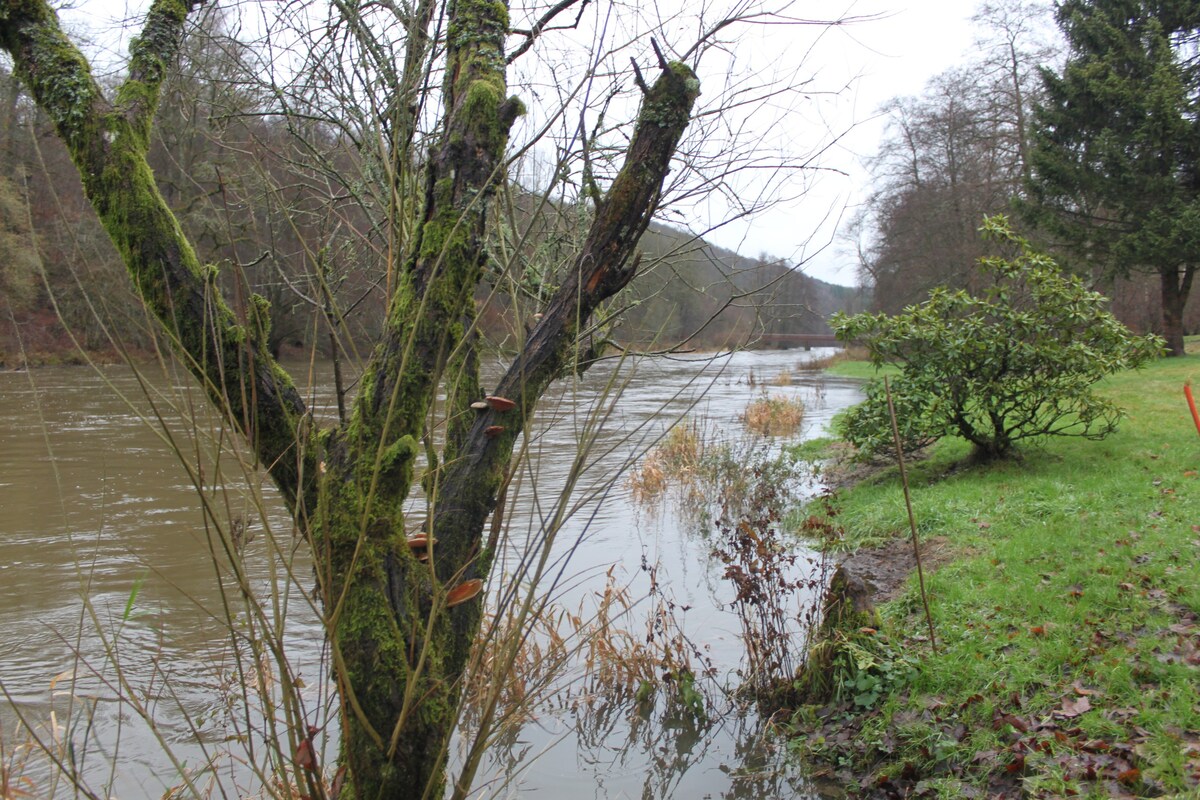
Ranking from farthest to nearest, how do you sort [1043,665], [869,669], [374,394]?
[869,669]
[1043,665]
[374,394]

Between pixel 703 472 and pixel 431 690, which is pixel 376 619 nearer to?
pixel 431 690

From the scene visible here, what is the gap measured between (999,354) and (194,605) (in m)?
7.84

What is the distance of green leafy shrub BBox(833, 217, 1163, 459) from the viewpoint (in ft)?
27.8

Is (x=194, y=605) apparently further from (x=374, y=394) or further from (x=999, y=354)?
(x=999, y=354)

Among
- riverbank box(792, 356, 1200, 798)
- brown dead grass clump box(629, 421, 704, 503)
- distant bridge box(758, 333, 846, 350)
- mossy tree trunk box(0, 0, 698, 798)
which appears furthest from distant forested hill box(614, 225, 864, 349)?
brown dead grass clump box(629, 421, 704, 503)

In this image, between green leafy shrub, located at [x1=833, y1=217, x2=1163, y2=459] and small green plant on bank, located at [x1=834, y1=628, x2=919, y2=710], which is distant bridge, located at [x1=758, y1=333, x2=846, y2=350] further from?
small green plant on bank, located at [x1=834, y1=628, x2=919, y2=710]

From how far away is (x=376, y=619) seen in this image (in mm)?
2170

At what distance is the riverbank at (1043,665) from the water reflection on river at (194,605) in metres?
0.67

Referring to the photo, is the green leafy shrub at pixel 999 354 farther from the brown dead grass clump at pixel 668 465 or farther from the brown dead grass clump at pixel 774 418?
the brown dead grass clump at pixel 774 418

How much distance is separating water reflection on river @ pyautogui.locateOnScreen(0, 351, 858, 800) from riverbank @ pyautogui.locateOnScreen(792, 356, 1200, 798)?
674 millimetres

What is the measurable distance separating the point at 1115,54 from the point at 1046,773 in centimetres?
2018

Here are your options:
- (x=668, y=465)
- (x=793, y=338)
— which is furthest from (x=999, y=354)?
(x=793, y=338)

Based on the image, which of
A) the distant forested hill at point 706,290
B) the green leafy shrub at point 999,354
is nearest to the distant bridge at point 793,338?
the distant forested hill at point 706,290

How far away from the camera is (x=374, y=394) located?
7.69 ft
